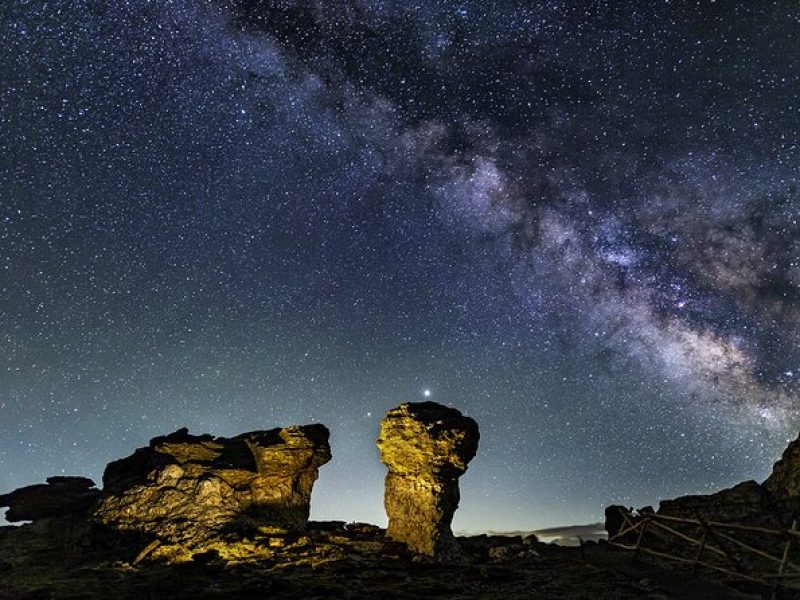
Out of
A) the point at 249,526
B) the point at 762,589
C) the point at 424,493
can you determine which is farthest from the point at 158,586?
the point at 762,589

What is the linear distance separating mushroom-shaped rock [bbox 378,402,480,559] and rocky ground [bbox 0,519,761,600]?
922 millimetres

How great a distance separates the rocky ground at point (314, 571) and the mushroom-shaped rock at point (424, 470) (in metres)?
0.92

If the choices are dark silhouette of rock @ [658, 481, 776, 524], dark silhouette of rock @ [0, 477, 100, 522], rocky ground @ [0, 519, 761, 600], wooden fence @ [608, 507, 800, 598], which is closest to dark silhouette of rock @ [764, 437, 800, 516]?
dark silhouette of rock @ [658, 481, 776, 524]

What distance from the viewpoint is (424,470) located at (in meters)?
19.7

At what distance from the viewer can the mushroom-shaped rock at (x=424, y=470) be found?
749 inches

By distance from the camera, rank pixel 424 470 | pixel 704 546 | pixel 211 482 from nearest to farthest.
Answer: pixel 704 546 < pixel 424 470 < pixel 211 482

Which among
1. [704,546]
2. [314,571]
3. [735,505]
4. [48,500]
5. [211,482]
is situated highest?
[211,482]

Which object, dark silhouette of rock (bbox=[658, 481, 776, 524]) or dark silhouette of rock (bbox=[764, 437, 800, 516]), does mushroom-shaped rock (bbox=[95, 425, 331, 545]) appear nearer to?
dark silhouette of rock (bbox=[658, 481, 776, 524])

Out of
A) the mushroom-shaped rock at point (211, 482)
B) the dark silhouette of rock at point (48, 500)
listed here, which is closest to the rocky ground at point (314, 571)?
the mushroom-shaped rock at point (211, 482)

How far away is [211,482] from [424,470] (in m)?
9.06

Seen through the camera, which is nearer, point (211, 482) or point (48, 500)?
point (211, 482)

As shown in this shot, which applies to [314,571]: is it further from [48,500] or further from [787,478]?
[48,500]

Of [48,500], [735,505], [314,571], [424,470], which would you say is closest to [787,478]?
[735,505]

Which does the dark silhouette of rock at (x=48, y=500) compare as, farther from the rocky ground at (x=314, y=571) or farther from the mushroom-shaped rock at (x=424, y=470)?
the mushroom-shaped rock at (x=424, y=470)
